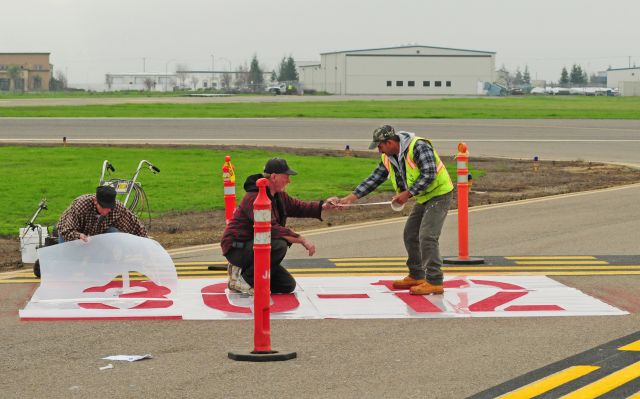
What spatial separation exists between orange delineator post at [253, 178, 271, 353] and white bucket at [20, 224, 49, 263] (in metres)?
5.14

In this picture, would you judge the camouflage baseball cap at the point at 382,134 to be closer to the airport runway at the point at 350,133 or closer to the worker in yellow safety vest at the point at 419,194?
the worker in yellow safety vest at the point at 419,194

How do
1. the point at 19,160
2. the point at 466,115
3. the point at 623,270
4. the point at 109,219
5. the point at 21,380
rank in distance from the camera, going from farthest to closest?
the point at 466,115 < the point at 19,160 < the point at 623,270 < the point at 109,219 < the point at 21,380

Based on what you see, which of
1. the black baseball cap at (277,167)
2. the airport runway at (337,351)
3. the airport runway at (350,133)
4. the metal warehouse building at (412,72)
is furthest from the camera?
the metal warehouse building at (412,72)

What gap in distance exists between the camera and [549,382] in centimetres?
729

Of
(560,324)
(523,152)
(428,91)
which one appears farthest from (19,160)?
(428,91)

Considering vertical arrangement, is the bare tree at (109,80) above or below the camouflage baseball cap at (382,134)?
above

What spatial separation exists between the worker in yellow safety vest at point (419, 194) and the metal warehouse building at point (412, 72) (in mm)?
129074

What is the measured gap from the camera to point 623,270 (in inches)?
491

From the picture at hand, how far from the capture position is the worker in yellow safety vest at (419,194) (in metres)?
10.9

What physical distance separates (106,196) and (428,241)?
323cm

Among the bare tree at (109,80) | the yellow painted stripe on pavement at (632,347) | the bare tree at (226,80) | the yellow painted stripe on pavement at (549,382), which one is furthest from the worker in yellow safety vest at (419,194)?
the bare tree at (226,80)

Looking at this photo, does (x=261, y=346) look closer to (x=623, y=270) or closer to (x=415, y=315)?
(x=415, y=315)

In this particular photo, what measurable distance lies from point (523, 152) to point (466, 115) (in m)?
26.6

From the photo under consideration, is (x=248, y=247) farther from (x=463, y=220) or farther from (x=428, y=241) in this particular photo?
(x=463, y=220)
